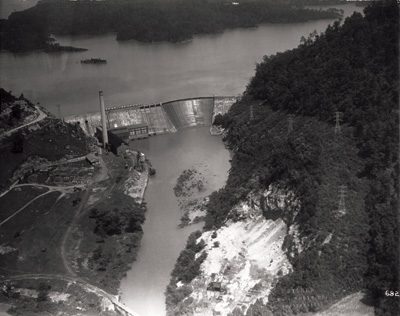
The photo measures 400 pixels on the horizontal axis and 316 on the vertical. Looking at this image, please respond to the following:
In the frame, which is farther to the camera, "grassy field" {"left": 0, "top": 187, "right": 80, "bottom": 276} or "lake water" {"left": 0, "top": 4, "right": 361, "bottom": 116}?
"lake water" {"left": 0, "top": 4, "right": 361, "bottom": 116}

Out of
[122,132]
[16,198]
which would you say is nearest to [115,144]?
[122,132]

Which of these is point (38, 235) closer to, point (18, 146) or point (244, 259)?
point (18, 146)

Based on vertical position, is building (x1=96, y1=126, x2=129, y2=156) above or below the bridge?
above

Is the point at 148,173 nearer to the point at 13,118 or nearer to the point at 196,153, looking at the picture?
the point at 196,153

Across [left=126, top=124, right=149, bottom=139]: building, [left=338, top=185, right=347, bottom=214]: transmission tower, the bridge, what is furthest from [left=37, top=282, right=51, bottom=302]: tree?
[left=126, top=124, right=149, bottom=139]: building

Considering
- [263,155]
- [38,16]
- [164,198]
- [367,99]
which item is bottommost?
[164,198]

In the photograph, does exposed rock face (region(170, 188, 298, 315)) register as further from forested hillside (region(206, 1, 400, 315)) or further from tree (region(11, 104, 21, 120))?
tree (region(11, 104, 21, 120))

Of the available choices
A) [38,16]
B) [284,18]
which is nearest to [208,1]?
[284,18]
